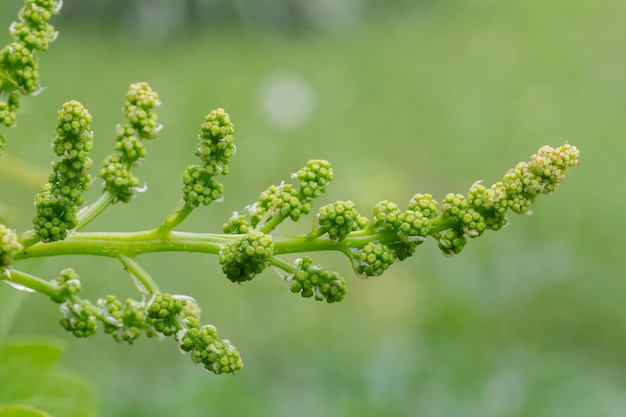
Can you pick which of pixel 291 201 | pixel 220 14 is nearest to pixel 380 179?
pixel 220 14

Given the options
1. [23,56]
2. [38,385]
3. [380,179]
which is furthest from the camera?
[380,179]

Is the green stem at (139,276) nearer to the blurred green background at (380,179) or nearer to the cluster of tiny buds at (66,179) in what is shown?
the cluster of tiny buds at (66,179)

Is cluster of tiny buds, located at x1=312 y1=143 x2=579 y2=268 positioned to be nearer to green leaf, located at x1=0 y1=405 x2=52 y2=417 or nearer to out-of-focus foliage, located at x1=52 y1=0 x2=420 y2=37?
green leaf, located at x1=0 y1=405 x2=52 y2=417

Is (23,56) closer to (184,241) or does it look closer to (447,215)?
(184,241)

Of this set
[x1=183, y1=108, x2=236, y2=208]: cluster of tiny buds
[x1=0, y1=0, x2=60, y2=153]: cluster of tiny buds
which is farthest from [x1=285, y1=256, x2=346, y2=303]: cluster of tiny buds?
[x1=0, y1=0, x2=60, y2=153]: cluster of tiny buds

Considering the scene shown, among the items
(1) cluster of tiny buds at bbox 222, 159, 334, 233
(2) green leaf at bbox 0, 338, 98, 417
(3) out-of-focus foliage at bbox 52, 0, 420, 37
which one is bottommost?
(2) green leaf at bbox 0, 338, 98, 417

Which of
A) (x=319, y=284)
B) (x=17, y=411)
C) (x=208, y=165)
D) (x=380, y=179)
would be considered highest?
(x=380, y=179)

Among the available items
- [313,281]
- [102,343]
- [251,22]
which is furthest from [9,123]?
[251,22]
